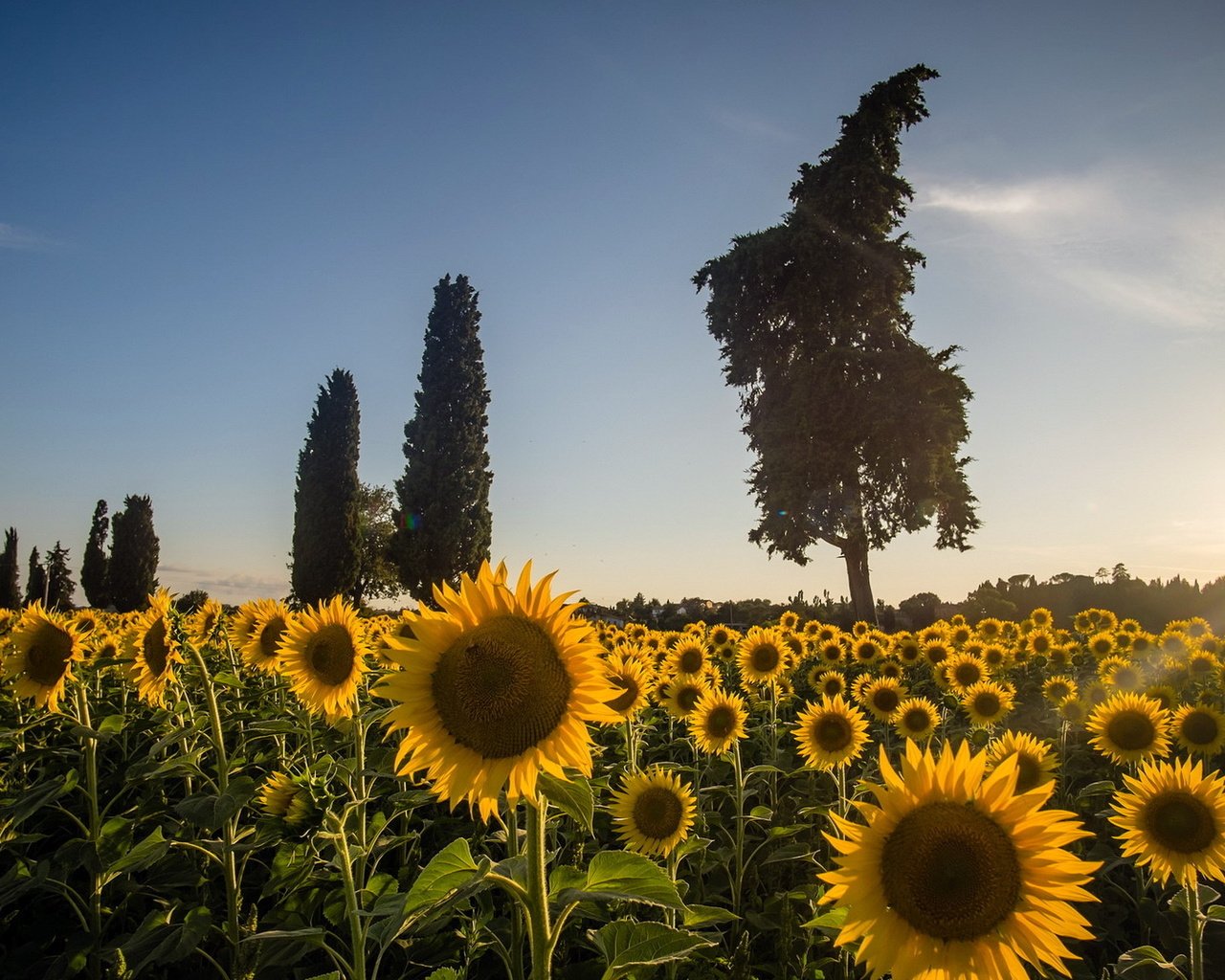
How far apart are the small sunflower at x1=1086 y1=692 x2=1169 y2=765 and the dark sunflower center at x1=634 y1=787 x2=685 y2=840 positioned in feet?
11.0

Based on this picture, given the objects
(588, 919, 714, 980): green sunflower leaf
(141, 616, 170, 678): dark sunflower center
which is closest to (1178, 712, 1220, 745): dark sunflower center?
(588, 919, 714, 980): green sunflower leaf

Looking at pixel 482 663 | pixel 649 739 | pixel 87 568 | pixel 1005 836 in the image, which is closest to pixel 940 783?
pixel 1005 836

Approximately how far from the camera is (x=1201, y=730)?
5434 millimetres

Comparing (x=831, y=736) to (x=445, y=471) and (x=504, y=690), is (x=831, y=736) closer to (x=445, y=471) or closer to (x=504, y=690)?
(x=504, y=690)

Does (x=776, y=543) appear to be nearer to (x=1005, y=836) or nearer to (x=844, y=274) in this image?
(x=844, y=274)

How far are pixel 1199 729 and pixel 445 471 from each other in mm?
31611

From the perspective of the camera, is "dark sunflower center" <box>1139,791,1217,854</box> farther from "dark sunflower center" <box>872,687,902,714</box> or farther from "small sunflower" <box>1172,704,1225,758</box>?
"dark sunflower center" <box>872,687,902,714</box>

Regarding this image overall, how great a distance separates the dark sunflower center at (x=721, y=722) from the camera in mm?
5082

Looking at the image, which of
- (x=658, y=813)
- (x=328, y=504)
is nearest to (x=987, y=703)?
(x=658, y=813)

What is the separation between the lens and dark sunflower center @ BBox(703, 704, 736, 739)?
5082 mm

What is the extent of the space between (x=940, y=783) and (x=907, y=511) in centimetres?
2697

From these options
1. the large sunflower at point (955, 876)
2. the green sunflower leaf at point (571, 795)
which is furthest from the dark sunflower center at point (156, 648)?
the large sunflower at point (955, 876)

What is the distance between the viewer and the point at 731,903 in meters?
4.18

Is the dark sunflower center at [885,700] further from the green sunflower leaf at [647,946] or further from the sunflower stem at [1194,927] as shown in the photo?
the green sunflower leaf at [647,946]
